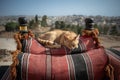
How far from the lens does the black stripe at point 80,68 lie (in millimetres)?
1482

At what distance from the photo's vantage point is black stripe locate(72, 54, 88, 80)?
1.48 meters

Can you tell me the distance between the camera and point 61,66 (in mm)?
1500

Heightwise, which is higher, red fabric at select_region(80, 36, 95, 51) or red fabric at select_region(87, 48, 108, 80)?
red fabric at select_region(80, 36, 95, 51)

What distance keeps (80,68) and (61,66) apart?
0.52 feet

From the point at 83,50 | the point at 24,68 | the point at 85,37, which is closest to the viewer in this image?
the point at 24,68

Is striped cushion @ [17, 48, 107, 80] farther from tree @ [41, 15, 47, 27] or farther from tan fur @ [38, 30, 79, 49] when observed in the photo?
tree @ [41, 15, 47, 27]

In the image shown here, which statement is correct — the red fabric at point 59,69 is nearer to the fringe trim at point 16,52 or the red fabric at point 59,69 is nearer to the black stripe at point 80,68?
the black stripe at point 80,68

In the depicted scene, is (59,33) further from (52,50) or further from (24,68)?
(24,68)

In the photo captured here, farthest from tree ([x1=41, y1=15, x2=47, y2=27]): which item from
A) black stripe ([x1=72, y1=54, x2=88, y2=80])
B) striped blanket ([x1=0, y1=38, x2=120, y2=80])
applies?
black stripe ([x1=72, y1=54, x2=88, y2=80])

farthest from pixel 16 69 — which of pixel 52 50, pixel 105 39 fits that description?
pixel 105 39

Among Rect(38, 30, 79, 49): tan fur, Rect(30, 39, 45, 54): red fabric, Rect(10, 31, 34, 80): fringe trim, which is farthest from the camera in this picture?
Rect(38, 30, 79, 49): tan fur

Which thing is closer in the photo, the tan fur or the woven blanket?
the woven blanket

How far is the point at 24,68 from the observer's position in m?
1.44

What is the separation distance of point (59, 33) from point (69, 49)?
0.73 metres
